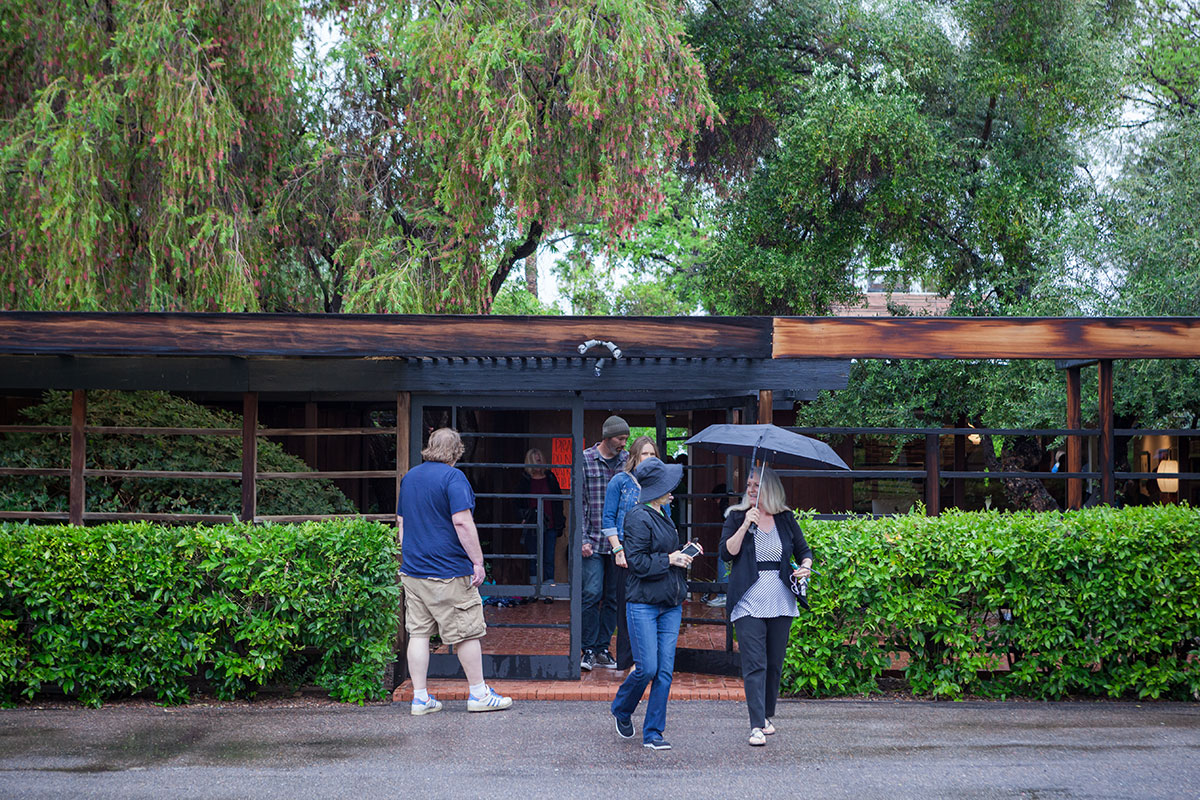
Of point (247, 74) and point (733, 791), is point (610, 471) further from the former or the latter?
point (247, 74)

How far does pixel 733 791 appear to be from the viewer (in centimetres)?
521

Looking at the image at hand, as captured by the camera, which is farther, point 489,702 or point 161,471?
point 161,471

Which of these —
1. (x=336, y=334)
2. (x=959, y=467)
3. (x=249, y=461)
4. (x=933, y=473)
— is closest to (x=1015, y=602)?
(x=933, y=473)

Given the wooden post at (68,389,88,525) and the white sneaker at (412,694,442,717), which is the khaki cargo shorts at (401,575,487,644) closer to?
the white sneaker at (412,694,442,717)

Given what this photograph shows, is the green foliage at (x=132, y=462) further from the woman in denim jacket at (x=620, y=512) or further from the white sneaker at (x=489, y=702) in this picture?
the woman in denim jacket at (x=620, y=512)

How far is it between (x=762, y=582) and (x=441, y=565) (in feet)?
6.51

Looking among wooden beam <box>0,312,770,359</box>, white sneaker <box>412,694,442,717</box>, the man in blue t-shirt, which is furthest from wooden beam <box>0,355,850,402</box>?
white sneaker <box>412,694,442,717</box>

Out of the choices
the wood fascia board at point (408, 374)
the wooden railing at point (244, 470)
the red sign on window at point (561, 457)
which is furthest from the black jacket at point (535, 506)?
the wood fascia board at point (408, 374)

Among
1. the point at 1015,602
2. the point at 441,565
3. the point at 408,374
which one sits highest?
the point at 408,374

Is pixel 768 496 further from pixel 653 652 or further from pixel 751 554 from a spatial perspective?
pixel 653 652

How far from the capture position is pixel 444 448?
6695 mm

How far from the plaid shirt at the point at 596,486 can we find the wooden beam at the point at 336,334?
900mm

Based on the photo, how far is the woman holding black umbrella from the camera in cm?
593

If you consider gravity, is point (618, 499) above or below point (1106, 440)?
below
